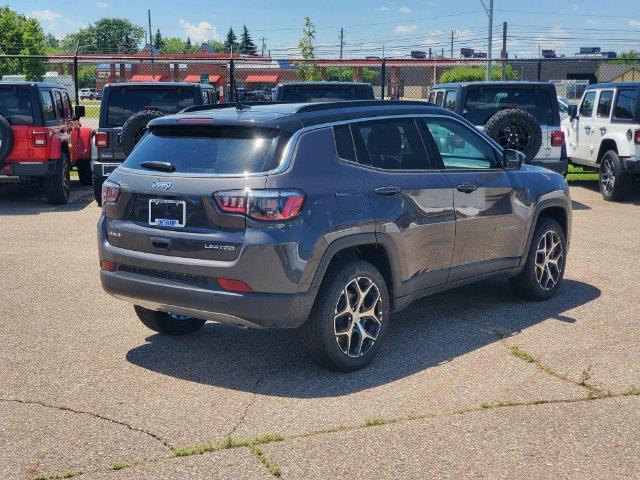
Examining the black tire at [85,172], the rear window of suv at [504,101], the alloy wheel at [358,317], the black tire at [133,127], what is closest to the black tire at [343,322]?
the alloy wheel at [358,317]

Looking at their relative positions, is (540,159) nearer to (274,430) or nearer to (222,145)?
(222,145)

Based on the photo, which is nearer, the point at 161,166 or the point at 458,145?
the point at 161,166

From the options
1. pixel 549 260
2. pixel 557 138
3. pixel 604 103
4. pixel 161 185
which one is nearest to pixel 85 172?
pixel 557 138

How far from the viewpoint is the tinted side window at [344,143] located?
5.57 m

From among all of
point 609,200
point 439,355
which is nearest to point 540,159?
point 609,200

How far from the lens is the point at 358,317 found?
553 centimetres

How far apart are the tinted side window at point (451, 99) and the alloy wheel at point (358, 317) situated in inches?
326

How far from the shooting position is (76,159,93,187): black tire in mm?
16234

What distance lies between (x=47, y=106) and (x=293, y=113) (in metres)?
9.11

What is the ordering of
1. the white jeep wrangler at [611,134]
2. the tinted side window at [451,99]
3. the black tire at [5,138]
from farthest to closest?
the white jeep wrangler at [611,134] → the tinted side window at [451,99] → the black tire at [5,138]

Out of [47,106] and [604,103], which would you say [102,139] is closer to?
[47,106]

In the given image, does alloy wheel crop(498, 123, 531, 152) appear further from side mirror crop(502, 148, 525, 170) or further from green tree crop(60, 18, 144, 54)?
green tree crop(60, 18, 144, 54)

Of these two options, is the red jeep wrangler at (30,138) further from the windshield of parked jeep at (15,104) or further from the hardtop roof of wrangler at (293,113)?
the hardtop roof of wrangler at (293,113)

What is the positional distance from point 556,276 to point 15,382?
460 cm
